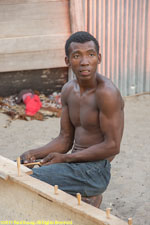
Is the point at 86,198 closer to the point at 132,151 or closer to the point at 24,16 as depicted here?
the point at 132,151

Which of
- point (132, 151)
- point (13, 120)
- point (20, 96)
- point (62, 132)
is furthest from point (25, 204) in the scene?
point (20, 96)

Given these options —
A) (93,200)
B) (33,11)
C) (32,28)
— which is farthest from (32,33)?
(93,200)

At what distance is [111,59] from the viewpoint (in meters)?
7.33

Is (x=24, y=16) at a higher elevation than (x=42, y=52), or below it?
higher

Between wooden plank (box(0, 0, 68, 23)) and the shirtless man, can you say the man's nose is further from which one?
wooden plank (box(0, 0, 68, 23))

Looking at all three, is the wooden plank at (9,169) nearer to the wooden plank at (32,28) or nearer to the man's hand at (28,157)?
the man's hand at (28,157)

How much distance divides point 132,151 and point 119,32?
2619 millimetres

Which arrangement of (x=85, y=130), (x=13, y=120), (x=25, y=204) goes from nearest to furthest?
(x=25, y=204)
(x=85, y=130)
(x=13, y=120)

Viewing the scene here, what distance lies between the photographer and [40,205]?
2707 millimetres

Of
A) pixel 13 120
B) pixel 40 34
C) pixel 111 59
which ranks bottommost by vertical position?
pixel 13 120

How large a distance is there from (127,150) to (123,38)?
101 inches

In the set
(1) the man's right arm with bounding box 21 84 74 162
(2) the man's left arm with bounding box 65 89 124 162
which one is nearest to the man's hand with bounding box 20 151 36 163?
(1) the man's right arm with bounding box 21 84 74 162

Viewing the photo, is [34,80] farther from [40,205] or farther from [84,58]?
[40,205]

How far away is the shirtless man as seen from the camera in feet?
10.2
